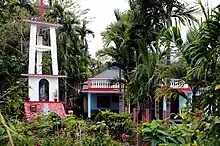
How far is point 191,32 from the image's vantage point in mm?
7340

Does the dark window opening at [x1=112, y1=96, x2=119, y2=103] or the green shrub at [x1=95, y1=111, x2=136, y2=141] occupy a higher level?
the dark window opening at [x1=112, y1=96, x2=119, y2=103]

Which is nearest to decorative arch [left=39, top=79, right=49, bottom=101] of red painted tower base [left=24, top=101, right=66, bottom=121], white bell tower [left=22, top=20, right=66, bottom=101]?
white bell tower [left=22, top=20, right=66, bottom=101]

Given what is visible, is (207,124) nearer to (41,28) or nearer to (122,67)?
(122,67)

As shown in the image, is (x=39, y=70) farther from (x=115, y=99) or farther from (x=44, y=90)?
(x=115, y=99)

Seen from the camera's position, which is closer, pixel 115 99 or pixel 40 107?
pixel 40 107

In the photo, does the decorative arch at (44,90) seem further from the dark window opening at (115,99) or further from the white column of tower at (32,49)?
the dark window opening at (115,99)

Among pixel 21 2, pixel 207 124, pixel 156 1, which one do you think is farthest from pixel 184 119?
pixel 156 1

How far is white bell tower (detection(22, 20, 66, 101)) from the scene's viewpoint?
55.6 feet

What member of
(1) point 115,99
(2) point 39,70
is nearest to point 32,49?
(2) point 39,70

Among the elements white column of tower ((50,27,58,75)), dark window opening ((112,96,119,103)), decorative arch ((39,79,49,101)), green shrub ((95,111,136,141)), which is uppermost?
white column of tower ((50,27,58,75))

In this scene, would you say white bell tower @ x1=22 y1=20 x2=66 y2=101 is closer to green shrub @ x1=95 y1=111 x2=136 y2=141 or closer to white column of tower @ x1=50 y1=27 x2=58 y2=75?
white column of tower @ x1=50 y1=27 x2=58 y2=75

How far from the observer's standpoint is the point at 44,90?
18.4 meters

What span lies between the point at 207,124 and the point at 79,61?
19272mm

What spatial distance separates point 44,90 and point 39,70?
3.46 ft
